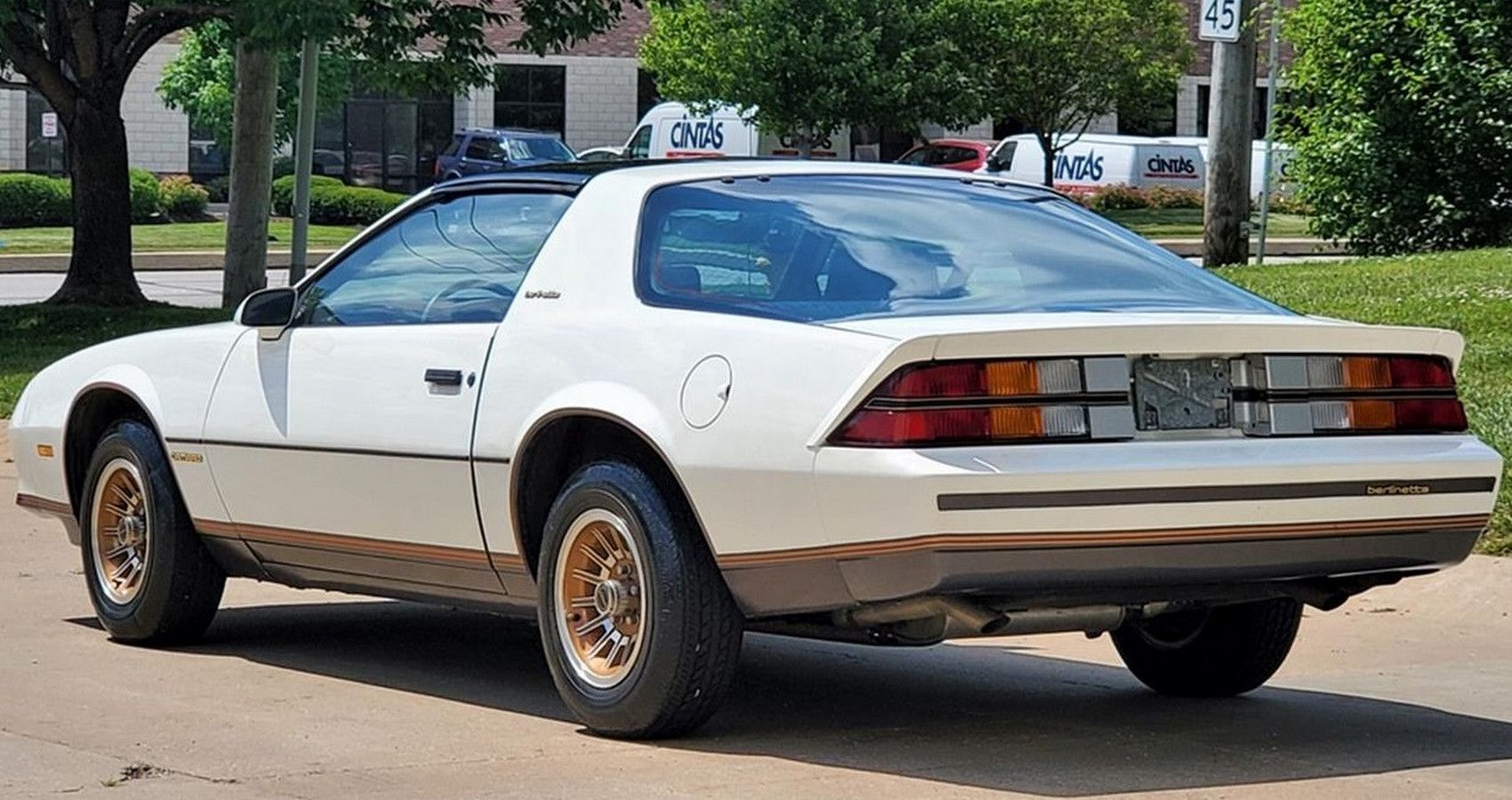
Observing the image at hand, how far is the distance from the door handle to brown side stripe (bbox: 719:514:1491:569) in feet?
3.71

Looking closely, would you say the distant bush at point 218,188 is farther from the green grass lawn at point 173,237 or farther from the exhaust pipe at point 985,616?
the exhaust pipe at point 985,616

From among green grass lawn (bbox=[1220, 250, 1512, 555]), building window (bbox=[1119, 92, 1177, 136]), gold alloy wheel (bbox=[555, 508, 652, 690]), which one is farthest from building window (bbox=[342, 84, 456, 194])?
gold alloy wheel (bbox=[555, 508, 652, 690])

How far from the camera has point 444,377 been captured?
6.77m

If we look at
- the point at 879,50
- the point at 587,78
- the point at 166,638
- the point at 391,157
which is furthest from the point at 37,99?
the point at 166,638

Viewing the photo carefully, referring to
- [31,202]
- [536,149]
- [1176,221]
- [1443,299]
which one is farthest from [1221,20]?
[536,149]

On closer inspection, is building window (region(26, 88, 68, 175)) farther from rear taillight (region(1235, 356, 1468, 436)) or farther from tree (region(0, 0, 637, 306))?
rear taillight (region(1235, 356, 1468, 436))

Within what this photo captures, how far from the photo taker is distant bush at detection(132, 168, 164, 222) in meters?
43.0

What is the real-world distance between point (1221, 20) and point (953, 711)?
14.5m

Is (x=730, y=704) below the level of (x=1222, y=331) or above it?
below

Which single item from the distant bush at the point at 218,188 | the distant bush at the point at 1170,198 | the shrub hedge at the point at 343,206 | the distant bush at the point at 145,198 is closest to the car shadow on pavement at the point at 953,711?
the shrub hedge at the point at 343,206

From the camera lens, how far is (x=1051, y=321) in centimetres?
586

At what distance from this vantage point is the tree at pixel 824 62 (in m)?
43.9

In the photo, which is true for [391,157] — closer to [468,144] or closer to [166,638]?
[468,144]

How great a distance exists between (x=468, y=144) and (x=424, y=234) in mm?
42627
